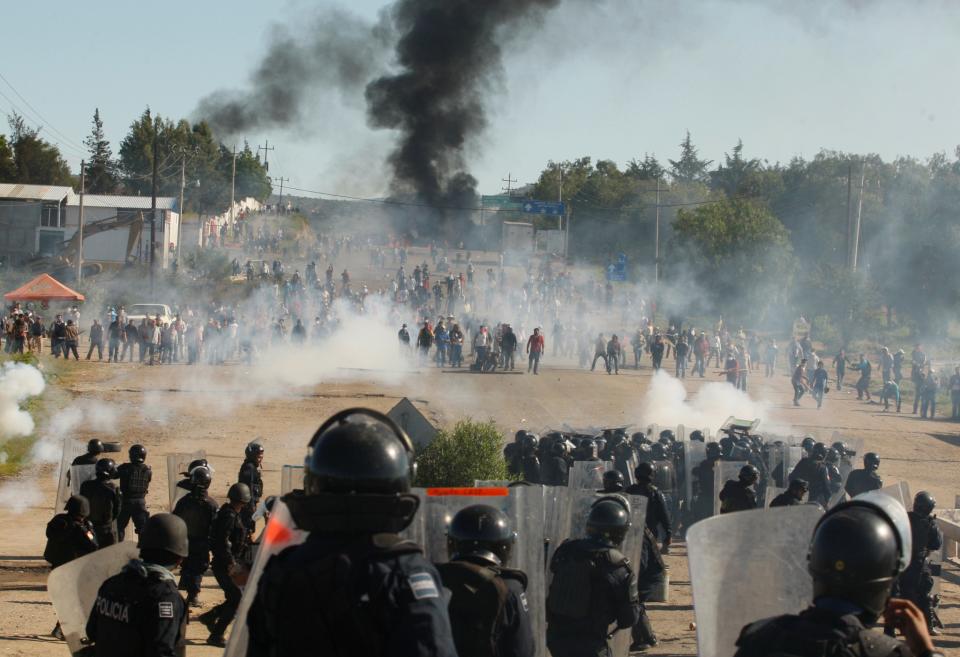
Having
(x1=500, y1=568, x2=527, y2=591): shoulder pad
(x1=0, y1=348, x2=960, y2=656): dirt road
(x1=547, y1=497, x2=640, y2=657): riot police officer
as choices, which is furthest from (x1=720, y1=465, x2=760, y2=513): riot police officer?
(x1=500, y1=568, x2=527, y2=591): shoulder pad

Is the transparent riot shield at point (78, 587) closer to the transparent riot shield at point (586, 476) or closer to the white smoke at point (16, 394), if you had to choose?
the transparent riot shield at point (586, 476)

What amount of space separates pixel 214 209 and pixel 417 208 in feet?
47.4

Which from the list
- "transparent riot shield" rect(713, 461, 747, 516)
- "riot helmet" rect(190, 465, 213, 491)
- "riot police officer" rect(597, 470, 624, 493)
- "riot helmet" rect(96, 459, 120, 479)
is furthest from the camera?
"transparent riot shield" rect(713, 461, 747, 516)

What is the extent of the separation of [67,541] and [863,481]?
7.41 m

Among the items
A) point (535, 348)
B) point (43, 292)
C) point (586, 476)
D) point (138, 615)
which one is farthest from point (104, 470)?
point (43, 292)

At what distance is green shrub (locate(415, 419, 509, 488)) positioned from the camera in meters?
11.8

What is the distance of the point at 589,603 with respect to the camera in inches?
205

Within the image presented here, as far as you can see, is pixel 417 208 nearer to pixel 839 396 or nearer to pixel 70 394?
pixel 839 396

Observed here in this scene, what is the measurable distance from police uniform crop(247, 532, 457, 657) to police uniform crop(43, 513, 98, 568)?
18.3 ft

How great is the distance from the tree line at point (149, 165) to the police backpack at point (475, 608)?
229 ft

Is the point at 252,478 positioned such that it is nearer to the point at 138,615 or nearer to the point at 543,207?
the point at 138,615

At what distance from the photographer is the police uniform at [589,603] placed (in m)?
5.22

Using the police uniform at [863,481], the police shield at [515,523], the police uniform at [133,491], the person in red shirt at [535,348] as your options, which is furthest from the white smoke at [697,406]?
the police shield at [515,523]

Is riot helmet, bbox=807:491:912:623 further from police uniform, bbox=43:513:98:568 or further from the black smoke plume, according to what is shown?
the black smoke plume
